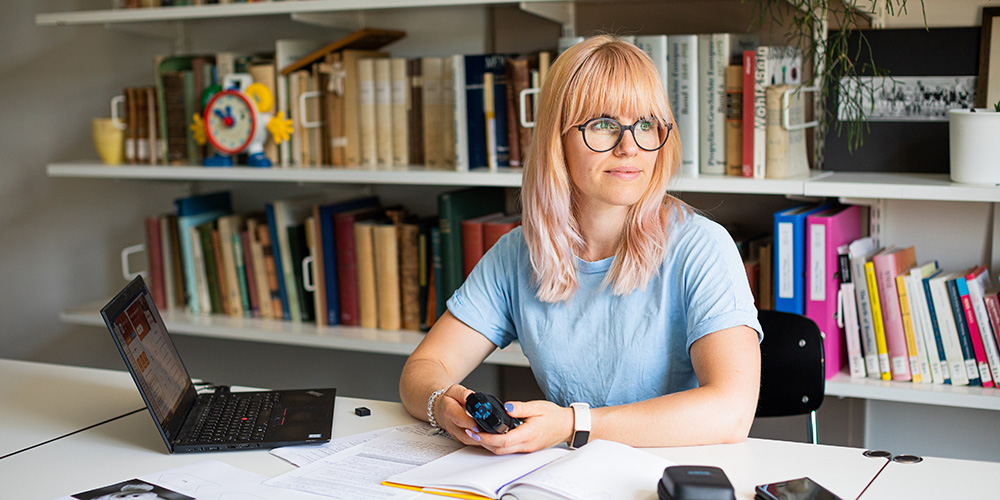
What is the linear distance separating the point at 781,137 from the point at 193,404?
129 cm

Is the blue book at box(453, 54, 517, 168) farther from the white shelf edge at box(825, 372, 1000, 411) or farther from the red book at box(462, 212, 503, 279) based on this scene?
the white shelf edge at box(825, 372, 1000, 411)

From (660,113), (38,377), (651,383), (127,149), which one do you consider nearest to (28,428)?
(38,377)

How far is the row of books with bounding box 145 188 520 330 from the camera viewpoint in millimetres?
2355

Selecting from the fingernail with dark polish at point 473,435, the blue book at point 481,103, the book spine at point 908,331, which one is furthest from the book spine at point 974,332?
the fingernail with dark polish at point 473,435

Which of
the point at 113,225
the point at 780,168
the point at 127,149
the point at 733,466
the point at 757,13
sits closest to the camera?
the point at 733,466

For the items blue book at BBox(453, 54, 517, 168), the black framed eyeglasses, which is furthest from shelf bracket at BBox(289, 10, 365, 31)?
the black framed eyeglasses

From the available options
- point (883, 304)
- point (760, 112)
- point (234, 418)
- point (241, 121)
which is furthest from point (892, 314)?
point (241, 121)

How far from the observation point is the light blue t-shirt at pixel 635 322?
1.42m

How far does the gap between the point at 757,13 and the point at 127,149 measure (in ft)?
5.98

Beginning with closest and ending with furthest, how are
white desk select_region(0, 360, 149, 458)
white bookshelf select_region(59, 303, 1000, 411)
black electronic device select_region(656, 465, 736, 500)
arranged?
black electronic device select_region(656, 465, 736, 500) < white desk select_region(0, 360, 149, 458) < white bookshelf select_region(59, 303, 1000, 411)

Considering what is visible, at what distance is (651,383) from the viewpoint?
4.84 ft

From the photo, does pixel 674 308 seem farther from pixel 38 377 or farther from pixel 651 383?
pixel 38 377

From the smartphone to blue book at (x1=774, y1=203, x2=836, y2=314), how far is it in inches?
36.8

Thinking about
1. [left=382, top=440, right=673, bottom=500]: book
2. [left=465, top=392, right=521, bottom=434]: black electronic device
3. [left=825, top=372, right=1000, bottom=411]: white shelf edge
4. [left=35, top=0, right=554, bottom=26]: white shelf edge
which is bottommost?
[left=825, top=372, right=1000, bottom=411]: white shelf edge
